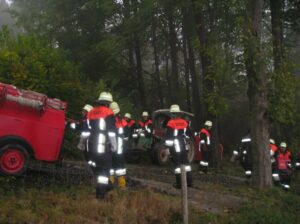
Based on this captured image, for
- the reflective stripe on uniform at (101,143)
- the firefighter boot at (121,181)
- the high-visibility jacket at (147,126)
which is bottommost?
the firefighter boot at (121,181)

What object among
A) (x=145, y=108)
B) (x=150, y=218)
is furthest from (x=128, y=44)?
(x=150, y=218)

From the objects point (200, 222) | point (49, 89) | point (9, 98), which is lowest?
point (200, 222)

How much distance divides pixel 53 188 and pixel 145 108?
18.7 metres

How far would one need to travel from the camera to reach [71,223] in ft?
29.0

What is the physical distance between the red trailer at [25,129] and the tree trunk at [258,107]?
5778 mm

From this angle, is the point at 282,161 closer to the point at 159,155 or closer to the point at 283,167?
the point at 283,167

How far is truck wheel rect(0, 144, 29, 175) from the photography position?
11.3 m

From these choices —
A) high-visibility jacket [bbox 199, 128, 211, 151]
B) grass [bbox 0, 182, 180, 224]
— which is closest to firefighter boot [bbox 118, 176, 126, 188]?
grass [bbox 0, 182, 180, 224]

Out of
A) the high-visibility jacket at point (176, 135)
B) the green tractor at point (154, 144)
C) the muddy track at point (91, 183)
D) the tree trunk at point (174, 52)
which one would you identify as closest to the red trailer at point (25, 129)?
the muddy track at point (91, 183)

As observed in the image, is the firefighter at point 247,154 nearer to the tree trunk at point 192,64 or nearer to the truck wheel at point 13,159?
the truck wheel at point 13,159

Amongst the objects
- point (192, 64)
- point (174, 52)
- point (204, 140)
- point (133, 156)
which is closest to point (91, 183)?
point (204, 140)

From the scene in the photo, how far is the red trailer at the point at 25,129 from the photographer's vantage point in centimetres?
1131

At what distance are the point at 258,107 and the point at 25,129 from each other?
677 centimetres

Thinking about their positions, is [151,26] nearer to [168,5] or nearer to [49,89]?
[168,5]
